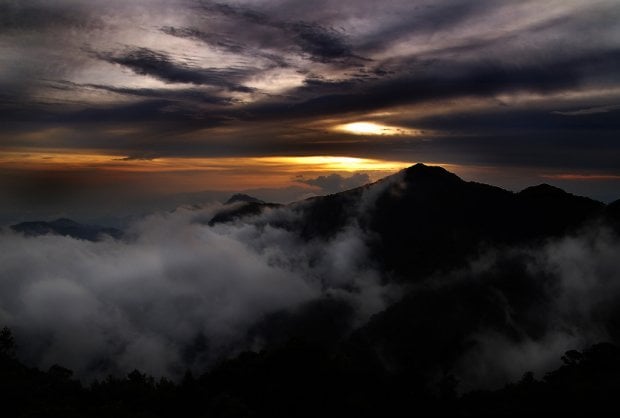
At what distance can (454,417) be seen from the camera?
185ft

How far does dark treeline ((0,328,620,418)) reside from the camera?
160 ft

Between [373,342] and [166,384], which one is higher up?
[166,384]

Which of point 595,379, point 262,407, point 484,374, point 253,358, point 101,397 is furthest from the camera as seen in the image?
point 484,374

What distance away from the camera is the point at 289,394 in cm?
5694

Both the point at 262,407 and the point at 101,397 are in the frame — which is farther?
the point at 101,397

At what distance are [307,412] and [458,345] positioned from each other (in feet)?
534

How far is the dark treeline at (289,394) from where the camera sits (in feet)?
160

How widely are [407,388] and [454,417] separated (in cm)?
1409

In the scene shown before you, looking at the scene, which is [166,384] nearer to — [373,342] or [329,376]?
[329,376]

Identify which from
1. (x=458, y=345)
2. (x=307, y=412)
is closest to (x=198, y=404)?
(x=307, y=412)

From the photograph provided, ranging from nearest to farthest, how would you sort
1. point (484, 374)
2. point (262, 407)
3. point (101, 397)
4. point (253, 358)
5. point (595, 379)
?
point (262, 407)
point (101, 397)
point (595, 379)
point (253, 358)
point (484, 374)

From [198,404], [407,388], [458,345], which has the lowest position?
[458,345]

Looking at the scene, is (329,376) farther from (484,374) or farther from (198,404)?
(484,374)

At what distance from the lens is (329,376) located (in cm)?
6212
